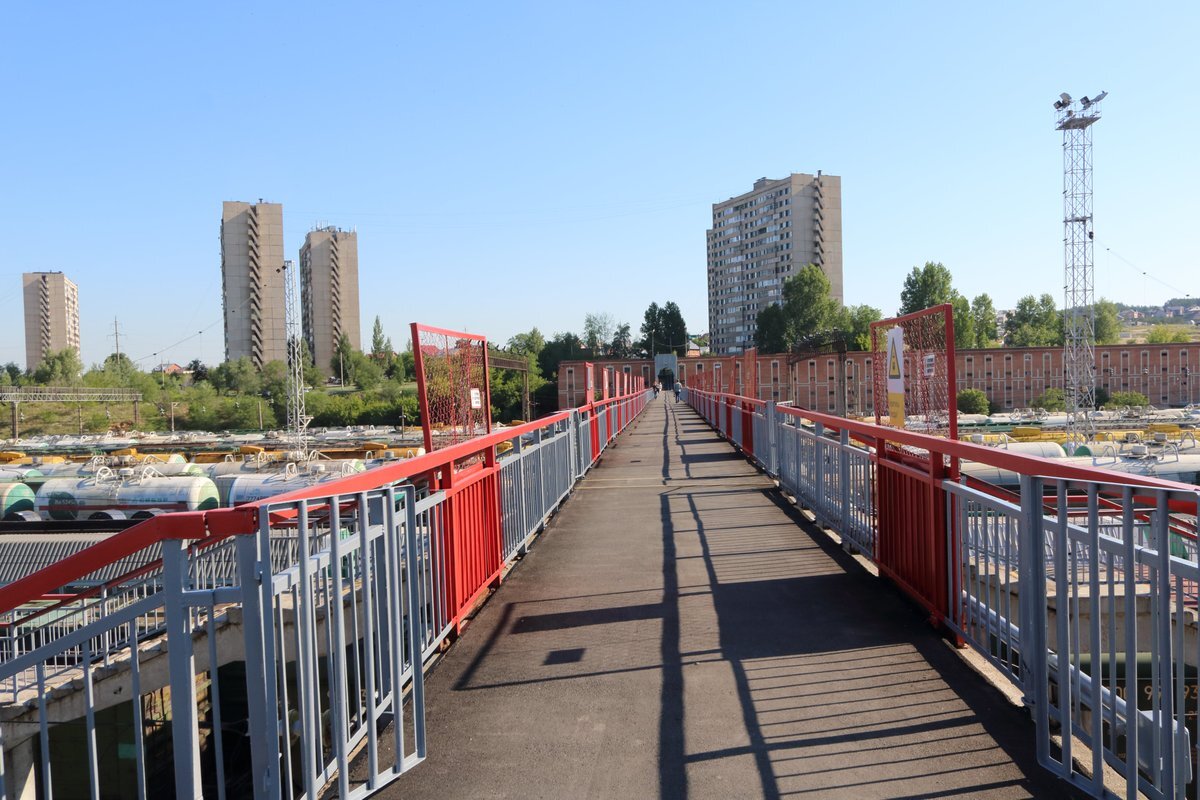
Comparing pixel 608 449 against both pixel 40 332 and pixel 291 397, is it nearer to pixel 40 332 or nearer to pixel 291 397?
pixel 291 397

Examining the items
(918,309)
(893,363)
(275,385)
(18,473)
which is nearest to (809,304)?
(918,309)

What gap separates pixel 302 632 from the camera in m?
2.99

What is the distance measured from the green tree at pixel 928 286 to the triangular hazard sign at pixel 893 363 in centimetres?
11341

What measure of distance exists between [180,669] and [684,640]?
317 centimetres

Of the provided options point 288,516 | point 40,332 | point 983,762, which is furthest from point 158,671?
point 40,332

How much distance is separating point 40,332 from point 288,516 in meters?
197

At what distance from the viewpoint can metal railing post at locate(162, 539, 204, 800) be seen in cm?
264

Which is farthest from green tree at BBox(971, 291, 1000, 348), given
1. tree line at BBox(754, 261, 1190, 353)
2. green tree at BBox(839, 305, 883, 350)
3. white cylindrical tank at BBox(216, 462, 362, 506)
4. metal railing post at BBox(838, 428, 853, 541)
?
metal railing post at BBox(838, 428, 853, 541)

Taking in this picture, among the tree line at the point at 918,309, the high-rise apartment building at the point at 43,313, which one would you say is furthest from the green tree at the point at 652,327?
the high-rise apartment building at the point at 43,313

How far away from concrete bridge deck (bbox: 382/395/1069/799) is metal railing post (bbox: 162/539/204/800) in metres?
0.97

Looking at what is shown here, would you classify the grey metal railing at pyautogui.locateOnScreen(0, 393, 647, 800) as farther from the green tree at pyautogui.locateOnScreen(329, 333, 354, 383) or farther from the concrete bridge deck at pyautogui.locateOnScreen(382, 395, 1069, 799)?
the green tree at pyautogui.locateOnScreen(329, 333, 354, 383)

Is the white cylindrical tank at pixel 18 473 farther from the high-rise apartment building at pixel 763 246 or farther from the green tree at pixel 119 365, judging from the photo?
the high-rise apartment building at pixel 763 246

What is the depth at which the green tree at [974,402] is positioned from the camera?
83.2m

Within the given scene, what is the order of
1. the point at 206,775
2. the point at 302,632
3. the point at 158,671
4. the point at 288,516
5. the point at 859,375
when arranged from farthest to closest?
the point at 859,375 → the point at 206,775 → the point at 158,671 → the point at 288,516 → the point at 302,632
